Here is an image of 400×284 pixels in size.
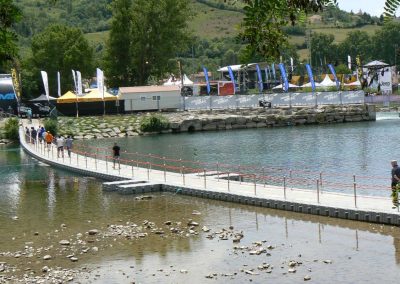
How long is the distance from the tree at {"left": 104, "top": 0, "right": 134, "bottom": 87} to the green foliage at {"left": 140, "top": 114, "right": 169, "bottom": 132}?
20.2 m

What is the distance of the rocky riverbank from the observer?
84113 millimetres

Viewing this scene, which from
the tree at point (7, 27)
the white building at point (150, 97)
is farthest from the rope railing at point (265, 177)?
the white building at point (150, 97)

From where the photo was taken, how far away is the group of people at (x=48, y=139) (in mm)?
53156

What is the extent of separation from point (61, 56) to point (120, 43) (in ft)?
36.6

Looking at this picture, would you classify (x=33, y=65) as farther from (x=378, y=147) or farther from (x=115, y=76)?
(x=378, y=147)

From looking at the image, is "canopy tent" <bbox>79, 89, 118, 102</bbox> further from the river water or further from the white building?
the river water

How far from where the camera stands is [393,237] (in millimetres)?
23172

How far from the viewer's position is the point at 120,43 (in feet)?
349

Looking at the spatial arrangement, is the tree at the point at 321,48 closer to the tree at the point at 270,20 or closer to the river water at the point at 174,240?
the river water at the point at 174,240

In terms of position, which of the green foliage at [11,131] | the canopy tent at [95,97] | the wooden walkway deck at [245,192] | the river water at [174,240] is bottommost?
the river water at [174,240]

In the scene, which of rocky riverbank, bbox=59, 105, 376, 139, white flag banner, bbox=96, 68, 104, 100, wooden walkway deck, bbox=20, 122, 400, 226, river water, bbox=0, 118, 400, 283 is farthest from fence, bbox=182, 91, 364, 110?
river water, bbox=0, 118, 400, 283

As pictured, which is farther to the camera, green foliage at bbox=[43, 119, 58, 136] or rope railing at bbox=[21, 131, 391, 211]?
green foliage at bbox=[43, 119, 58, 136]

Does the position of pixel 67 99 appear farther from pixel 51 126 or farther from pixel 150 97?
pixel 51 126

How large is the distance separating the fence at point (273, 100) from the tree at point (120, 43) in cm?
1401
